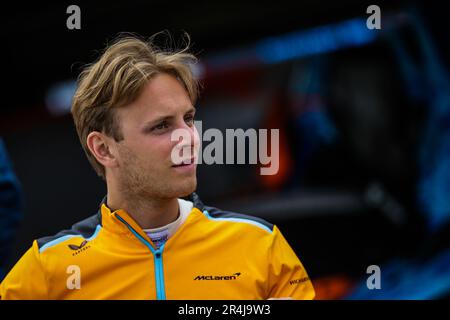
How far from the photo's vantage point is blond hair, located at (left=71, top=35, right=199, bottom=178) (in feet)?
6.23

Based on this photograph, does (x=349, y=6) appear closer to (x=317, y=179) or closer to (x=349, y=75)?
(x=349, y=75)

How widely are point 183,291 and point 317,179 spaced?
2942mm

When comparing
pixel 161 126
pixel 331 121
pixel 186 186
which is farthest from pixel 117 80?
pixel 331 121

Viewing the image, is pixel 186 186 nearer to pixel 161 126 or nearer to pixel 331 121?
pixel 161 126

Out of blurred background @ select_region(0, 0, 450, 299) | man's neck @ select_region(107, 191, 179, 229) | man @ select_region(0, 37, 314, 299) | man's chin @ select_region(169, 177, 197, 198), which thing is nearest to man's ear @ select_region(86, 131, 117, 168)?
man @ select_region(0, 37, 314, 299)

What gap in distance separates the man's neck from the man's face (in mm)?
41

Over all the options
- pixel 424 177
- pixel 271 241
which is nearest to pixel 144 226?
pixel 271 241

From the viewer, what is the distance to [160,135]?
1910 mm

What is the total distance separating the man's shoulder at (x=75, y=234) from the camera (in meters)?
1.96

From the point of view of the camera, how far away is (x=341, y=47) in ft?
15.3

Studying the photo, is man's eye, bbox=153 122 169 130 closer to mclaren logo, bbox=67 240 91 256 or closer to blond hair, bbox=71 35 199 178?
blond hair, bbox=71 35 199 178

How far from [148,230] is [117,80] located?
0.41 metres

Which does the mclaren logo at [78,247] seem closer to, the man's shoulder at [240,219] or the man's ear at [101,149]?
the man's ear at [101,149]

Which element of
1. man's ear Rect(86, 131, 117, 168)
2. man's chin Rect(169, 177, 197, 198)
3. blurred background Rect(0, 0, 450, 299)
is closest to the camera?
man's chin Rect(169, 177, 197, 198)
